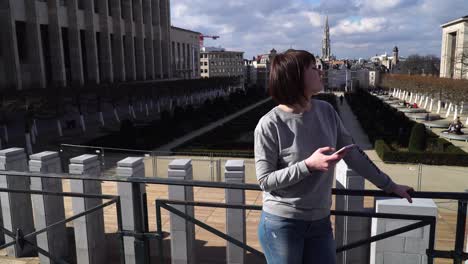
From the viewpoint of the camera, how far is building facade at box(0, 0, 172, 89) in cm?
2950

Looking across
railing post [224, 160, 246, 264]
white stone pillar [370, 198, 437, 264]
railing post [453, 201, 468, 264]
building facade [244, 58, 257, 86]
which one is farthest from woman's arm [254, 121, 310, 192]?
building facade [244, 58, 257, 86]

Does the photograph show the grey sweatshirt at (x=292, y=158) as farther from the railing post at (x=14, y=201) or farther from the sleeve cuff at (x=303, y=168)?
the railing post at (x=14, y=201)

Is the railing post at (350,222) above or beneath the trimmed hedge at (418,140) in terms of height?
above

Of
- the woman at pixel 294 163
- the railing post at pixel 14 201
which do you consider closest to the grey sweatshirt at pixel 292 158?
the woman at pixel 294 163

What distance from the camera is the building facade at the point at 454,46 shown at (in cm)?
7025

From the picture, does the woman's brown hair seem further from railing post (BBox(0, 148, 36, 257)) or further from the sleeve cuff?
railing post (BBox(0, 148, 36, 257))

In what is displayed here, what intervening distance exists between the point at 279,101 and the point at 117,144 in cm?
1994

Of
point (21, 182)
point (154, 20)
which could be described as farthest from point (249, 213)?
point (154, 20)

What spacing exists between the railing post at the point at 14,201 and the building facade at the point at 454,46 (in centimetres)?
7055

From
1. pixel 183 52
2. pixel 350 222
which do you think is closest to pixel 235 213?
pixel 350 222

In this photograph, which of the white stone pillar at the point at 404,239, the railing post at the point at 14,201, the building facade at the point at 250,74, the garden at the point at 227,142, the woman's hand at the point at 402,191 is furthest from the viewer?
the building facade at the point at 250,74

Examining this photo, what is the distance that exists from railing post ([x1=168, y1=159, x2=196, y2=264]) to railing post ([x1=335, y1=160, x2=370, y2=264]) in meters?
2.63

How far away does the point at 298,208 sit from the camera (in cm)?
243

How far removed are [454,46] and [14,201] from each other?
9027 centimetres
